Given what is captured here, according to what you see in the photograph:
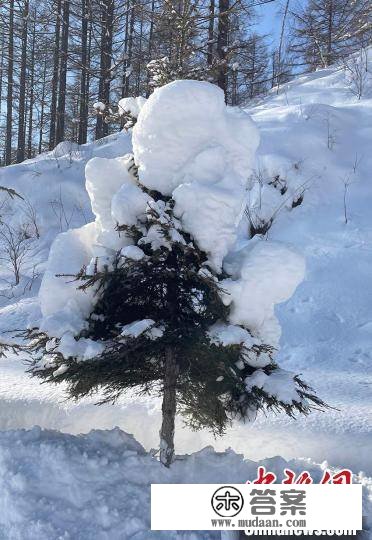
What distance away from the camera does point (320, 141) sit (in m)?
8.05

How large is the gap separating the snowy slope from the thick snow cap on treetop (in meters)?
1.60

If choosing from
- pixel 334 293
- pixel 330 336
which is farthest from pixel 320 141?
pixel 330 336

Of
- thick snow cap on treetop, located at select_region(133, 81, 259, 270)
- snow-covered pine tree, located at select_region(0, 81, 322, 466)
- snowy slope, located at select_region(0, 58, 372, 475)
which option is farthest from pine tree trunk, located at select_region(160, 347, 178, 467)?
snowy slope, located at select_region(0, 58, 372, 475)

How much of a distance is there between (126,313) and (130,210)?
21.4 inches

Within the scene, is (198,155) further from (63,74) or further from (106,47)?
(63,74)

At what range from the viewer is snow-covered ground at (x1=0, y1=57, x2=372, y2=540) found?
323 cm

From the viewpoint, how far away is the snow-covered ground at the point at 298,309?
3225mm

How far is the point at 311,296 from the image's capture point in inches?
213

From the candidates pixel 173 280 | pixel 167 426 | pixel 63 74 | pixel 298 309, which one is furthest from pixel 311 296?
pixel 63 74

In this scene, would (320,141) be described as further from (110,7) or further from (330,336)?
(110,7)

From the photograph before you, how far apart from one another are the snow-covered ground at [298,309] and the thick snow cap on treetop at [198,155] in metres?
1.26

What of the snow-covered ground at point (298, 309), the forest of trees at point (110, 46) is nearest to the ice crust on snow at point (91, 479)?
the snow-covered ground at point (298, 309)

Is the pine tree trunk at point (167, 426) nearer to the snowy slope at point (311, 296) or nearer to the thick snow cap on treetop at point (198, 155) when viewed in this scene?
the thick snow cap on treetop at point (198, 155)

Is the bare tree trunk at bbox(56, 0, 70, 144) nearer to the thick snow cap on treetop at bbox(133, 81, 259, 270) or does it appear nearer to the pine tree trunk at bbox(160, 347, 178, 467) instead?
the thick snow cap on treetop at bbox(133, 81, 259, 270)
